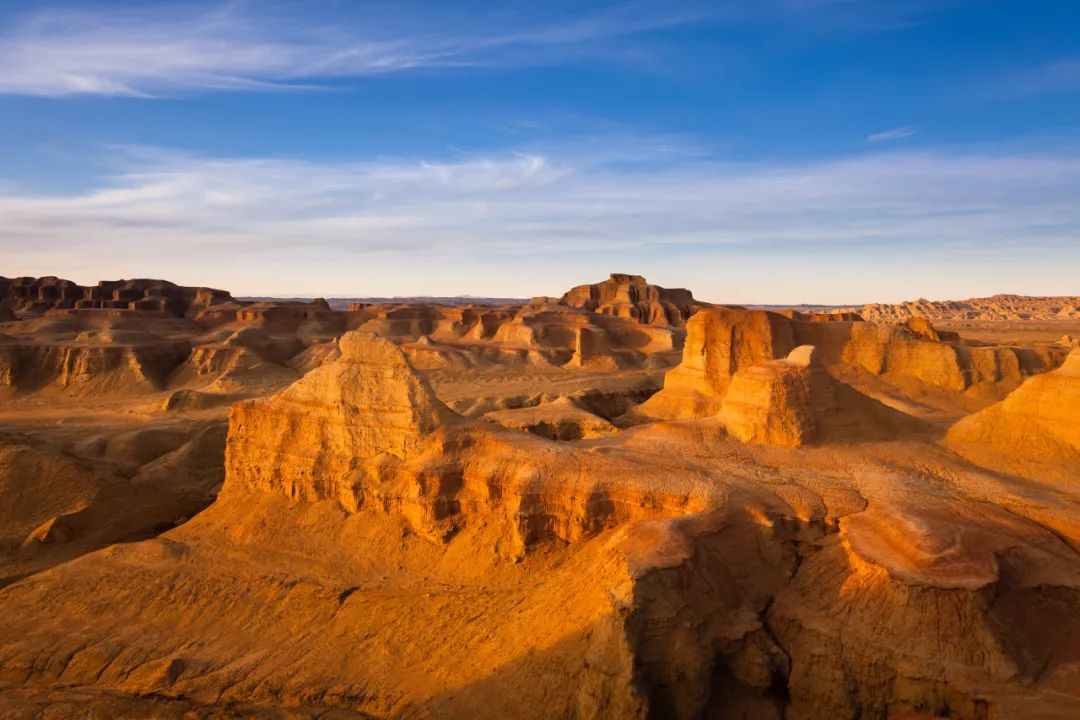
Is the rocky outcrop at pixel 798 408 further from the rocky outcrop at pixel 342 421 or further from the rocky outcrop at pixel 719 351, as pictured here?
the rocky outcrop at pixel 719 351

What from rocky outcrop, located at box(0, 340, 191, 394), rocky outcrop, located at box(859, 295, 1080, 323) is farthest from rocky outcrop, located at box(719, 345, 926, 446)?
rocky outcrop, located at box(859, 295, 1080, 323)

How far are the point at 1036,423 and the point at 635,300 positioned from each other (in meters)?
74.2

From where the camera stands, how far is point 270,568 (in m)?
15.1

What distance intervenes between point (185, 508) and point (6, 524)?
529 centimetres

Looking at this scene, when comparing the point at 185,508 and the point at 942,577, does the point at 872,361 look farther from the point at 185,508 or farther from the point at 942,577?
the point at 185,508

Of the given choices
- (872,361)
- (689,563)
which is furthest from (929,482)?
(872,361)

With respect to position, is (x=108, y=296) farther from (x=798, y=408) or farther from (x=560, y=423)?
(x=798, y=408)

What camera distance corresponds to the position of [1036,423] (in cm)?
1781

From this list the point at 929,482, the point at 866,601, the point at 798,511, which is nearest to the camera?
the point at 866,601

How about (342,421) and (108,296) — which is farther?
(108,296)

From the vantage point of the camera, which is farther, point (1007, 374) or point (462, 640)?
point (1007, 374)

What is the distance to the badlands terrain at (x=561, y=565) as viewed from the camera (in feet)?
34.7

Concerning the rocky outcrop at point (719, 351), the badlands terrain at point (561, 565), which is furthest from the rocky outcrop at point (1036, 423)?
the rocky outcrop at point (719, 351)

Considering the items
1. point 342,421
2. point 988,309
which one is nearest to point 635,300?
point 342,421
